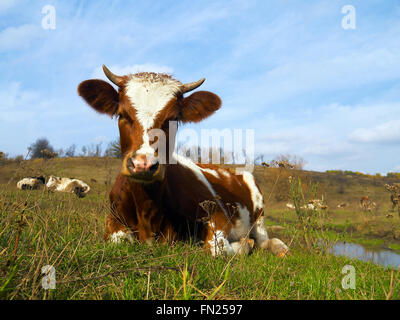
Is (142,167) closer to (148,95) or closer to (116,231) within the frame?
(148,95)

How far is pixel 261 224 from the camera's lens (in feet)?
22.1

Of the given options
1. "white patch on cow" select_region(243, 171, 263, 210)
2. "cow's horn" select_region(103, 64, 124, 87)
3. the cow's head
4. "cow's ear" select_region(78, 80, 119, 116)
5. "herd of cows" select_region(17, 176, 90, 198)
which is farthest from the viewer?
"white patch on cow" select_region(243, 171, 263, 210)

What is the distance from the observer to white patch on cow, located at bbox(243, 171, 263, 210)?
6846 mm

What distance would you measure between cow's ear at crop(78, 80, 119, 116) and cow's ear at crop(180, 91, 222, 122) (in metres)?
1.03

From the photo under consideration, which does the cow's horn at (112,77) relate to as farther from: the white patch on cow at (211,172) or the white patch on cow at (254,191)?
the white patch on cow at (254,191)

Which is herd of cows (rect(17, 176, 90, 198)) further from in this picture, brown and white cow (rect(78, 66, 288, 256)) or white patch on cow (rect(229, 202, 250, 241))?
white patch on cow (rect(229, 202, 250, 241))

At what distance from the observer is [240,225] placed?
19.2 feet

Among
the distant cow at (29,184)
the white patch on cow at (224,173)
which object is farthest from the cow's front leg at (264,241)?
the distant cow at (29,184)

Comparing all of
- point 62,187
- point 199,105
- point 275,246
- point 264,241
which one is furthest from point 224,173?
point 62,187

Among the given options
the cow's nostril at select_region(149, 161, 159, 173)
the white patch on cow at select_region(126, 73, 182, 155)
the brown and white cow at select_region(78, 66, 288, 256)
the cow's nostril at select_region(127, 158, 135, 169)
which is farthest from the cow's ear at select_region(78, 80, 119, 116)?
the cow's nostril at select_region(149, 161, 159, 173)

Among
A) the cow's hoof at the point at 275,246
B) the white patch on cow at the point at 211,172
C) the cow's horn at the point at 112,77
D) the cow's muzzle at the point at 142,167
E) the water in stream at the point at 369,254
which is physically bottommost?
the water in stream at the point at 369,254

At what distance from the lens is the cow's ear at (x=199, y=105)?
470cm

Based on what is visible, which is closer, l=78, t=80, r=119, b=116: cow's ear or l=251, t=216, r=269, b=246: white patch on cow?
l=78, t=80, r=119, b=116: cow's ear
